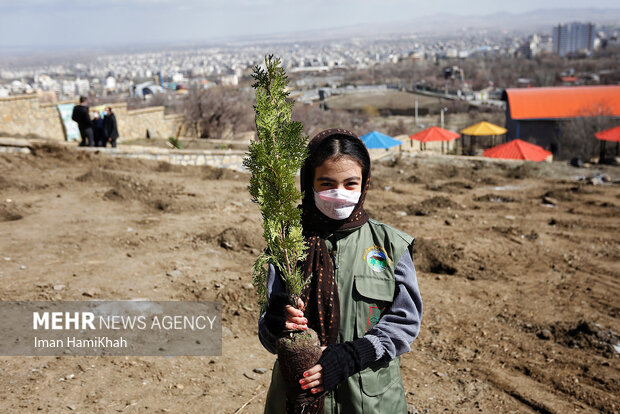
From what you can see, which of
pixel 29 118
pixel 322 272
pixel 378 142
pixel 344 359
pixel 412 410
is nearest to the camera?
pixel 344 359

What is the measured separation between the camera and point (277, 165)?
1.86 m

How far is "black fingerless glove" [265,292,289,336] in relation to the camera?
6.64 ft

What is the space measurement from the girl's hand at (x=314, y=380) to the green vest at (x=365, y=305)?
0.16m

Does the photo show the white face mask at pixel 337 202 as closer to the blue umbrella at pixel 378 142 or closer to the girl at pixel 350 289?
the girl at pixel 350 289

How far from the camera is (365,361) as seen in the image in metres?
2.00

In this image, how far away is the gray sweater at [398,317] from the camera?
2066mm

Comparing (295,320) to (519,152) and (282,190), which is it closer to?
(282,190)

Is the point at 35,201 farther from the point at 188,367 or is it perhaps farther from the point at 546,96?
the point at 546,96

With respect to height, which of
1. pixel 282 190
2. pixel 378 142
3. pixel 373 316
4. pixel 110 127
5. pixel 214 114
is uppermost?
pixel 282 190

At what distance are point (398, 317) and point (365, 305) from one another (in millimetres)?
136

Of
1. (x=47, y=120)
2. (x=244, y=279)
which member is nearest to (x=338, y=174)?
(x=244, y=279)

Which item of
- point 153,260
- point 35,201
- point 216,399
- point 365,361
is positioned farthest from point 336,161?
point 35,201

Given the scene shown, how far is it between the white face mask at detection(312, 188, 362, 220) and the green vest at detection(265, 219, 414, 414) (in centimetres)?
8

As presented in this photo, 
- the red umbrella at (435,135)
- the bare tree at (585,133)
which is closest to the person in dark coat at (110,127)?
the red umbrella at (435,135)
